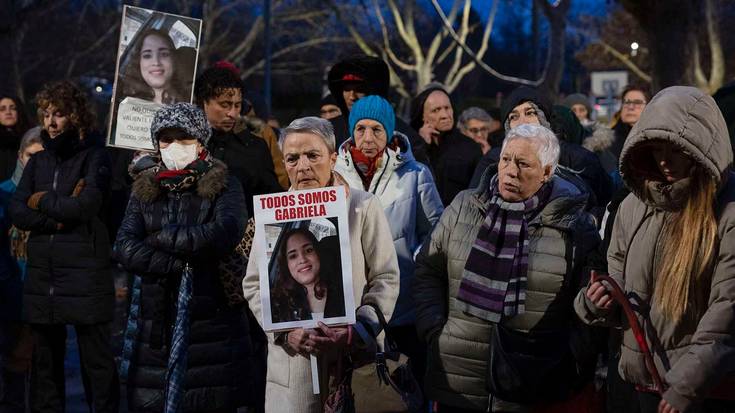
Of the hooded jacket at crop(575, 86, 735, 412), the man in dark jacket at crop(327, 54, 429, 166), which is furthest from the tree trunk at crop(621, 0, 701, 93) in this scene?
the hooded jacket at crop(575, 86, 735, 412)

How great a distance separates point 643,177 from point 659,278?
0.39 meters

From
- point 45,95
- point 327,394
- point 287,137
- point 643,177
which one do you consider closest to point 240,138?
point 45,95

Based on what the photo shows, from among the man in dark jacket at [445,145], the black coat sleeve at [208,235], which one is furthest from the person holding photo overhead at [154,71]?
the man in dark jacket at [445,145]

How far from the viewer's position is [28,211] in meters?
7.38

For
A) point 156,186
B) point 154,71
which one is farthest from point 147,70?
point 156,186

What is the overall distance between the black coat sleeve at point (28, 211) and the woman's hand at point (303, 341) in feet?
9.50

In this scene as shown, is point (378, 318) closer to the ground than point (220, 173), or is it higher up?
closer to the ground

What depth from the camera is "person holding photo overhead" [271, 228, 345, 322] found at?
494 centimetres

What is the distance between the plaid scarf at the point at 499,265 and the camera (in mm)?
5090

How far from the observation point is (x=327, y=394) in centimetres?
510

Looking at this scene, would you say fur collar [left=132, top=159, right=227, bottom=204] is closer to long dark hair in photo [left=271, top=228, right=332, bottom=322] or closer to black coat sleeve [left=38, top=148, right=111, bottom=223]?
long dark hair in photo [left=271, top=228, right=332, bottom=322]

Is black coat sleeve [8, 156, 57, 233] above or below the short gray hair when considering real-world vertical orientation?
below

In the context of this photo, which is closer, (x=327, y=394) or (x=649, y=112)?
(x=649, y=112)

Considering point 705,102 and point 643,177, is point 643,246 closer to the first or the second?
point 643,177
